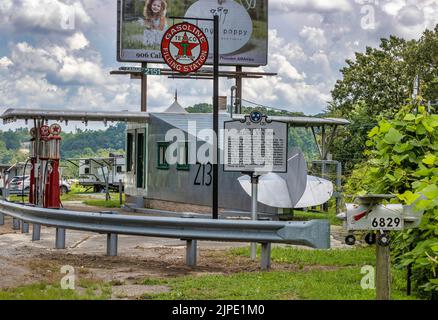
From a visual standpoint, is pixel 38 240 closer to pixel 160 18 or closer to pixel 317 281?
pixel 317 281

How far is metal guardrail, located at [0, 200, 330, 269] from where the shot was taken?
39.8 feet

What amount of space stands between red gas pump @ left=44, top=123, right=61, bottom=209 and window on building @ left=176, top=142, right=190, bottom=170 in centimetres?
609

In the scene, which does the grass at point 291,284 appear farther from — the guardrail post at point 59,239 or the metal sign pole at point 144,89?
the metal sign pole at point 144,89

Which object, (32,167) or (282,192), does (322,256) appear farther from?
(32,167)

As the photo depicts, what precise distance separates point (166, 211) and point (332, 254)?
44.7 feet

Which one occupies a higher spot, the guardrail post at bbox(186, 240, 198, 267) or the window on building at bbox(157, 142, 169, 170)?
the window on building at bbox(157, 142, 169, 170)

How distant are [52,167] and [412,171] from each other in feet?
40.3

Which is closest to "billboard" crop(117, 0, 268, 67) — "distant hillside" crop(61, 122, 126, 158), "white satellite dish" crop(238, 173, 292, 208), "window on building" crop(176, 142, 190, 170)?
"window on building" crop(176, 142, 190, 170)

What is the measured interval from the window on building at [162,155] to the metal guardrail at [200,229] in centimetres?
1388

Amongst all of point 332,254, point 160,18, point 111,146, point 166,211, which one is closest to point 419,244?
point 332,254

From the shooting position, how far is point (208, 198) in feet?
86.4

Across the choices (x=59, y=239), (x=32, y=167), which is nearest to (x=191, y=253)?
(x=59, y=239)

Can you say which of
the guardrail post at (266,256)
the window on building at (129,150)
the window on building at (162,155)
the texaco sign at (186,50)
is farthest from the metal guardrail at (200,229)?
the window on building at (129,150)

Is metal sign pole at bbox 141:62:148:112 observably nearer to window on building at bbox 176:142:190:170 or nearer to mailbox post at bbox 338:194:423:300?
window on building at bbox 176:142:190:170
